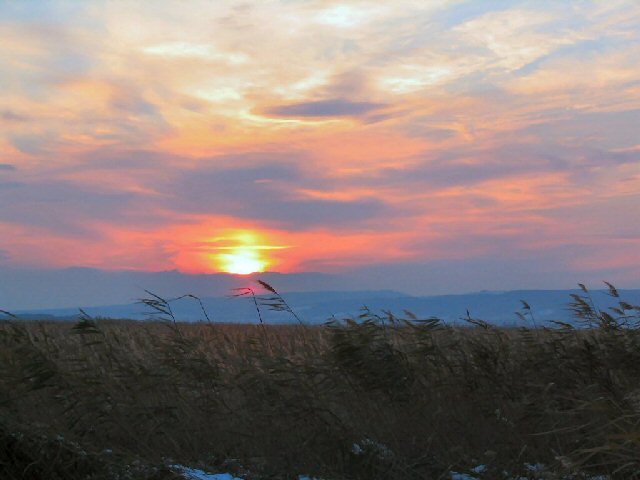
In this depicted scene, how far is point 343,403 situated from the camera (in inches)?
355

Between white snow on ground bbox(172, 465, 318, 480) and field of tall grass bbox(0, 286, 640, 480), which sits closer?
white snow on ground bbox(172, 465, 318, 480)

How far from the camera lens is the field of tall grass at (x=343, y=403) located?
6.32 meters

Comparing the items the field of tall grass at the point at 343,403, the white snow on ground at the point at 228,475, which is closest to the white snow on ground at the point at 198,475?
the white snow on ground at the point at 228,475

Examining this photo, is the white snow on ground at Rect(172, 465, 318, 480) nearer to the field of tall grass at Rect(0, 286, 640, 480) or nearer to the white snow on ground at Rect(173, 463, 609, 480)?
the white snow on ground at Rect(173, 463, 609, 480)

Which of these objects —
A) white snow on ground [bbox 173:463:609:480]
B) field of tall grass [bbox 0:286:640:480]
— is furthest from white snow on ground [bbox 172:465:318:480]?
field of tall grass [bbox 0:286:640:480]

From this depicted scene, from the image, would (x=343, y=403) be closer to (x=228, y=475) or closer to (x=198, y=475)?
(x=228, y=475)

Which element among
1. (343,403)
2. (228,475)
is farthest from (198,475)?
(343,403)

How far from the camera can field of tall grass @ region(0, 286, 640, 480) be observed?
6.32 metres

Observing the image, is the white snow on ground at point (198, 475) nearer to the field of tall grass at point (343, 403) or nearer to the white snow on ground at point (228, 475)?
the white snow on ground at point (228, 475)

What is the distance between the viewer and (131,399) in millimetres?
8461

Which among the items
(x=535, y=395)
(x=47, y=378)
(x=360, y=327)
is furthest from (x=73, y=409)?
(x=535, y=395)

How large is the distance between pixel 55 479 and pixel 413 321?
618 cm

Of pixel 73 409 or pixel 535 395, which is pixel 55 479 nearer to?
pixel 73 409

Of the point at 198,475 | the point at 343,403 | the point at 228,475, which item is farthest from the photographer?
the point at 343,403
